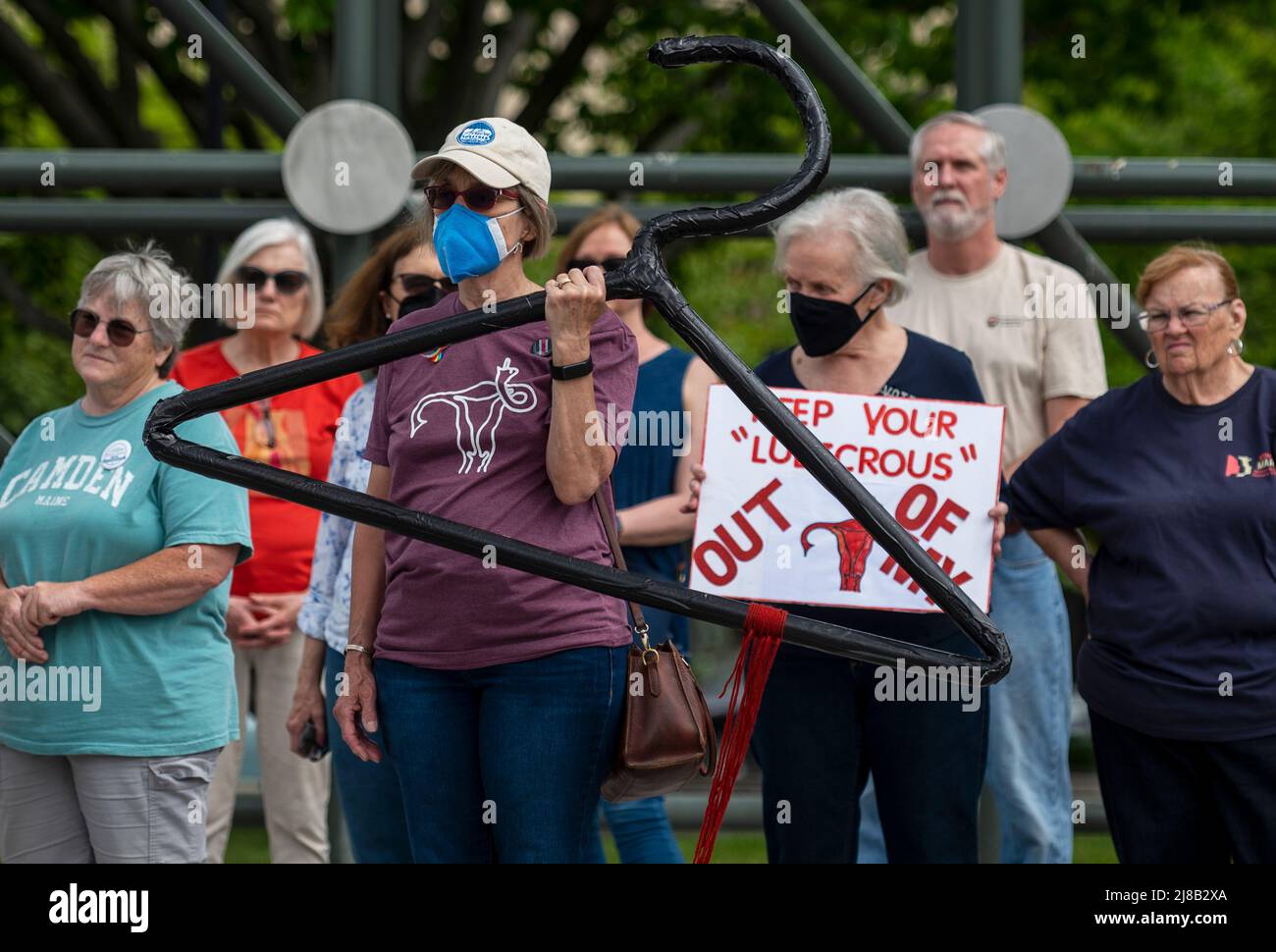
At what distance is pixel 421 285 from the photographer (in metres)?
4.12

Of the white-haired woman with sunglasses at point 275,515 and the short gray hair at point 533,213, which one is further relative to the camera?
the white-haired woman with sunglasses at point 275,515

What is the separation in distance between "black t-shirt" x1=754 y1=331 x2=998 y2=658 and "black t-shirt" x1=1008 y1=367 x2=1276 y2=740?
305 millimetres

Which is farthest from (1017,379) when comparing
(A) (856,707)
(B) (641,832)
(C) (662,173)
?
(B) (641,832)

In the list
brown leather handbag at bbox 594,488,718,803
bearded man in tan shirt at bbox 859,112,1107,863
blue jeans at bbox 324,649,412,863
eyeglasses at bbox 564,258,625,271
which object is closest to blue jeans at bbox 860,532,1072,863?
bearded man in tan shirt at bbox 859,112,1107,863

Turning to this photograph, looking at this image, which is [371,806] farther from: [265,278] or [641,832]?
[265,278]

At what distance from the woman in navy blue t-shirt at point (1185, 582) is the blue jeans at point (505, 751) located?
1.28 m

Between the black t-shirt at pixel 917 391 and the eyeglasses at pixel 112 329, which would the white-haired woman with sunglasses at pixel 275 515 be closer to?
the eyeglasses at pixel 112 329

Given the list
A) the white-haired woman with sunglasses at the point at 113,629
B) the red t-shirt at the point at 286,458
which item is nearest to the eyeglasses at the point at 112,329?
the white-haired woman with sunglasses at the point at 113,629

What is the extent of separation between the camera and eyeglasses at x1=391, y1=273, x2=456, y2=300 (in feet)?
13.5

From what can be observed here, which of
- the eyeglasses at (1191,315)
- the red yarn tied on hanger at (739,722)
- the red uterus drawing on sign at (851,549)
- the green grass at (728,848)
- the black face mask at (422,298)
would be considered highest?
the black face mask at (422,298)

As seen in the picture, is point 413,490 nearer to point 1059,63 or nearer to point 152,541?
point 152,541

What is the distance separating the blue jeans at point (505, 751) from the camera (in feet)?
9.85

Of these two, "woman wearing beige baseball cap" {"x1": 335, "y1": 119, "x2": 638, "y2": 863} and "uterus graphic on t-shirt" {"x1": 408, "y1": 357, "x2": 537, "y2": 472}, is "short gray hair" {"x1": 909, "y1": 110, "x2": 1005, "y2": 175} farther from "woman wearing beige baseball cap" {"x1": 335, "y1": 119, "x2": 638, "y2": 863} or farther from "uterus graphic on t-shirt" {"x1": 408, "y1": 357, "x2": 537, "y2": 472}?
"uterus graphic on t-shirt" {"x1": 408, "y1": 357, "x2": 537, "y2": 472}
